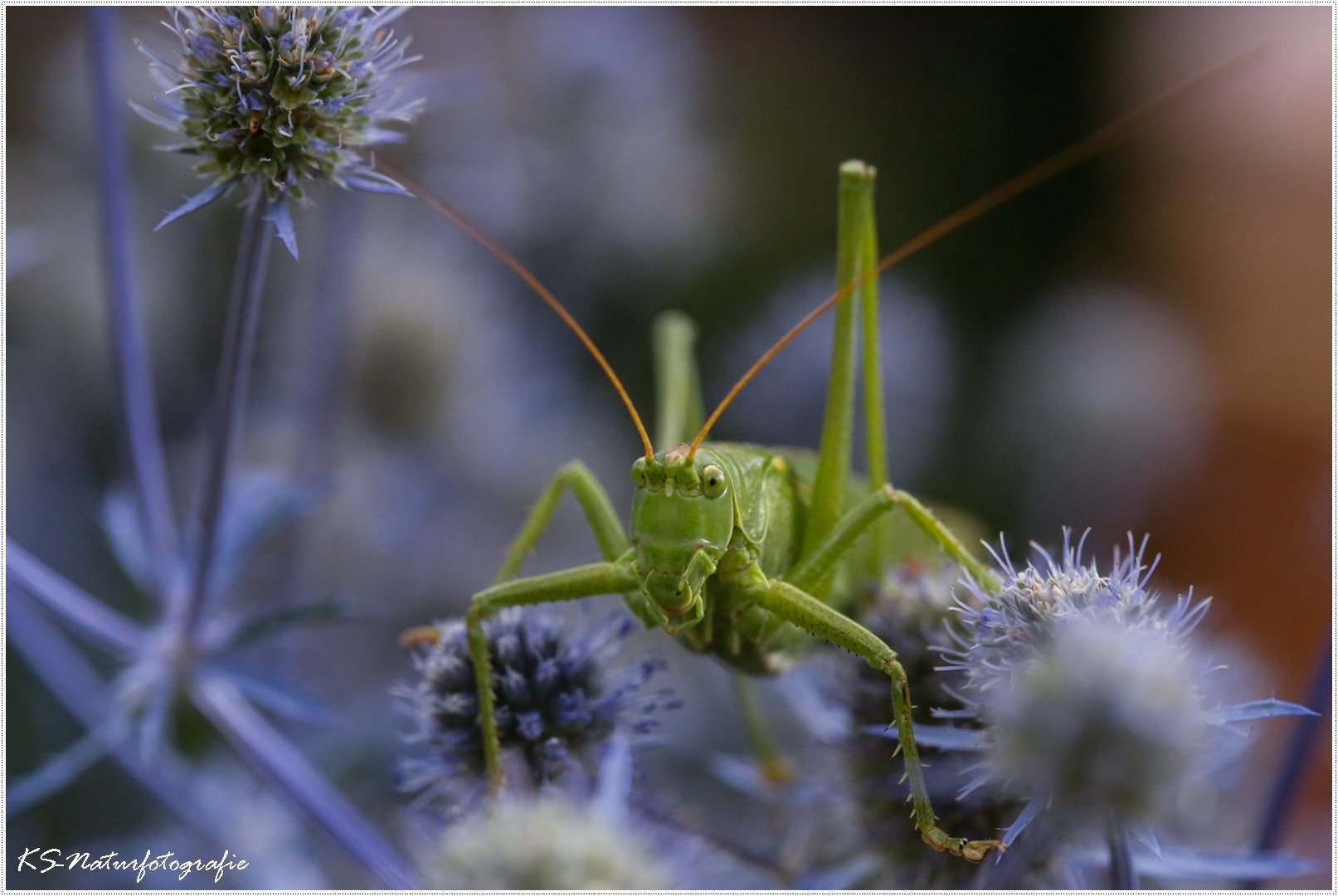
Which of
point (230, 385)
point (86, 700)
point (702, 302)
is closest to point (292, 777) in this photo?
point (230, 385)

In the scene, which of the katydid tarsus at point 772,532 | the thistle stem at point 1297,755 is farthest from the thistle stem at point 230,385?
the thistle stem at point 1297,755

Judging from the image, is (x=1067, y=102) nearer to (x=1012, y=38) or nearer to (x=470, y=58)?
(x=1012, y=38)

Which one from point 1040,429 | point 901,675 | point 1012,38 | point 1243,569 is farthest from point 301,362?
point 1243,569

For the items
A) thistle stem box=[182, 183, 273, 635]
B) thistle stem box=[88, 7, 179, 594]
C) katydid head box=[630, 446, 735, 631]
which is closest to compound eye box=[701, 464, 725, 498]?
katydid head box=[630, 446, 735, 631]

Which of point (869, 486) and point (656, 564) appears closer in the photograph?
point (656, 564)

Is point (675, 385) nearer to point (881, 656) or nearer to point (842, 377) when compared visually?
point (842, 377)

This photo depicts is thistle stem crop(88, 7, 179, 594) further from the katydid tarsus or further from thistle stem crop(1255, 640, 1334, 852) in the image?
thistle stem crop(1255, 640, 1334, 852)
